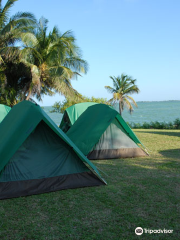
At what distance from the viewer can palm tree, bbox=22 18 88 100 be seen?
56.9 feet

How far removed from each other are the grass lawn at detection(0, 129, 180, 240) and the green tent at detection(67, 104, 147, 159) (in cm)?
196

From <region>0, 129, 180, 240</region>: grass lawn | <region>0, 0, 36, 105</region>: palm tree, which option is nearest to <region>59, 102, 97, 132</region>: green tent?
<region>0, 129, 180, 240</region>: grass lawn

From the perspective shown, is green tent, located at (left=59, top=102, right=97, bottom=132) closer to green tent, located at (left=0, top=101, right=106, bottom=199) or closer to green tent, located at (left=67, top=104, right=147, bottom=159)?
green tent, located at (left=67, top=104, right=147, bottom=159)

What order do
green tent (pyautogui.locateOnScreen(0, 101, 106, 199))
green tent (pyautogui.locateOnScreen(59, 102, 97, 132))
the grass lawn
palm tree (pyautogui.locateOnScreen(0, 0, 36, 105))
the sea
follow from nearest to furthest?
the grass lawn < green tent (pyautogui.locateOnScreen(0, 101, 106, 199)) < green tent (pyautogui.locateOnScreen(59, 102, 97, 132)) < palm tree (pyautogui.locateOnScreen(0, 0, 36, 105)) < the sea

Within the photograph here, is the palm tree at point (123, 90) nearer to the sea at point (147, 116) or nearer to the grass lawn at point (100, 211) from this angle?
the sea at point (147, 116)

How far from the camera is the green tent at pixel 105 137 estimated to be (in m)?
7.14

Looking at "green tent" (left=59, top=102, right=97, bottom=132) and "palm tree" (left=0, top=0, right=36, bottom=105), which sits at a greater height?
"palm tree" (left=0, top=0, right=36, bottom=105)

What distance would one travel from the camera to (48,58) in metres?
18.2

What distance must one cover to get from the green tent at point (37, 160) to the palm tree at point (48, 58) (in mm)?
12888

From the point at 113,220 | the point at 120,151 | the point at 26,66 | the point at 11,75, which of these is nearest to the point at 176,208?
the point at 113,220

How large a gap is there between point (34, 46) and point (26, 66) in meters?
1.71

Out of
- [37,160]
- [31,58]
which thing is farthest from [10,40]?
[37,160]

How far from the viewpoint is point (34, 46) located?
1820 centimetres

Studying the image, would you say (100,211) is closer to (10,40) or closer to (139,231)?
(139,231)
